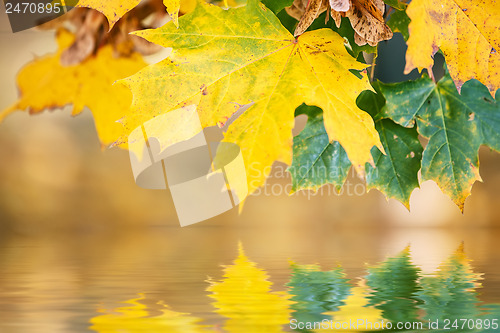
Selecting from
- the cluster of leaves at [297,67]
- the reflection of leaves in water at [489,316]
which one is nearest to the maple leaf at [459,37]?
the cluster of leaves at [297,67]

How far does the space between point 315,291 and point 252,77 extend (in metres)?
0.24

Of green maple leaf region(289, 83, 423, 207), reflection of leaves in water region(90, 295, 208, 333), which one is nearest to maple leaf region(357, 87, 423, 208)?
green maple leaf region(289, 83, 423, 207)

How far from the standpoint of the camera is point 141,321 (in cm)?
27

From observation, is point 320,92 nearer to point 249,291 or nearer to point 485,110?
point 485,110

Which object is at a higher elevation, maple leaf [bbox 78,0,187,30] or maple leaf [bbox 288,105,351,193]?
maple leaf [bbox 78,0,187,30]

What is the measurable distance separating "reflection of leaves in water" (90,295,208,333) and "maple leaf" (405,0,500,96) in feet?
0.52

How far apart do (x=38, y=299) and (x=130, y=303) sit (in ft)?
0.22

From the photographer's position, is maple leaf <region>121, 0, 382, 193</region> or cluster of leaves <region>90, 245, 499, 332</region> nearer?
maple leaf <region>121, 0, 382, 193</region>

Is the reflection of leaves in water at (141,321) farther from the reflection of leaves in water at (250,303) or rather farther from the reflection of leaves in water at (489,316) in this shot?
the reflection of leaves in water at (489,316)

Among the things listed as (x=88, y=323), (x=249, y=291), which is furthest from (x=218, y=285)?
(x=88, y=323)

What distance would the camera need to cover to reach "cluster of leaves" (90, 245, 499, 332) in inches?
10.3

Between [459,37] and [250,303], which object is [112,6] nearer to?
[459,37]

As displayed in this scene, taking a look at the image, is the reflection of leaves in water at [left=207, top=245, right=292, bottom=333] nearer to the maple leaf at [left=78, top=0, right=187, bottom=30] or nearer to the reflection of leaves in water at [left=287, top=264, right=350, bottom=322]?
the reflection of leaves in water at [left=287, top=264, right=350, bottom=322]

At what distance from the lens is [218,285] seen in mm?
399
